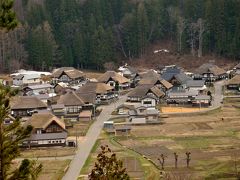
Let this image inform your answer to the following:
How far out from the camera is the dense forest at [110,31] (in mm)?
56781

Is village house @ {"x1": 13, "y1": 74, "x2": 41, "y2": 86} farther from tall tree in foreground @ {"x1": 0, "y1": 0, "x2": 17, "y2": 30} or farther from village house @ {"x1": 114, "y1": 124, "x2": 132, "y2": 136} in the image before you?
tall tree in foreground @ {"x1": 0, "y1": 0, "x2": 17, "y2": 30}

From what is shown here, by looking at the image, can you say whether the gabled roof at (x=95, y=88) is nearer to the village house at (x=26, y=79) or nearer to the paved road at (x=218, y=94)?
the paved road at (x=218, y=94)

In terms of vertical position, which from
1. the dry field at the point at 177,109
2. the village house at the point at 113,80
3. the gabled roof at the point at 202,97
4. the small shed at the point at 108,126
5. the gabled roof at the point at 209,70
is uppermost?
the gabled roof at the point at 209,70

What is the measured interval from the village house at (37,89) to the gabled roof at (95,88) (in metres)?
5.54

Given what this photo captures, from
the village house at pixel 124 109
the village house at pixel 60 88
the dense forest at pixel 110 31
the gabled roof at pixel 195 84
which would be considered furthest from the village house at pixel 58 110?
the dense forest at pixel 110 31

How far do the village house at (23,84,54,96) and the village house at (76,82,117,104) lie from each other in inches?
218

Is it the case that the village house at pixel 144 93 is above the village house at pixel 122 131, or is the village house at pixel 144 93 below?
above

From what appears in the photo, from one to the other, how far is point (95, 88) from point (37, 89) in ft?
23.4

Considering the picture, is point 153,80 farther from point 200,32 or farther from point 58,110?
point 200,32

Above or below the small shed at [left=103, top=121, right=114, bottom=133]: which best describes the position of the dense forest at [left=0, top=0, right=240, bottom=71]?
above

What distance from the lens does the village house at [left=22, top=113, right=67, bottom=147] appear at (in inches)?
1146

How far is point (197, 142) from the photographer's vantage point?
28266 mm

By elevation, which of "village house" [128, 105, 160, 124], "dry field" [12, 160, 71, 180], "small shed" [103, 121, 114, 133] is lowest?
"dry field" [12, 160, 71, 180]

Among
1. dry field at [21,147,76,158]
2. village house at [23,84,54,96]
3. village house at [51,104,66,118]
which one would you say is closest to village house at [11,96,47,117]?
village house at [51,104,66,118]
